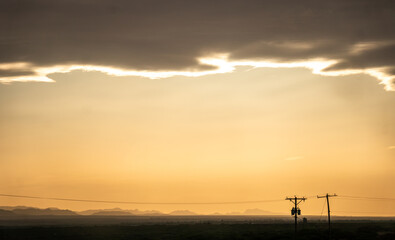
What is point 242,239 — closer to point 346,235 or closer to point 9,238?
point 346,235

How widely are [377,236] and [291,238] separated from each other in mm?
18146

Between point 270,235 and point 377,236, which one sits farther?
point 270,235

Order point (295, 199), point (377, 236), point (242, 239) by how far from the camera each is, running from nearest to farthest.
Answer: point (295, 199)
point (377, 236)
point (242, 239)

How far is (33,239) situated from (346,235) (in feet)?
244

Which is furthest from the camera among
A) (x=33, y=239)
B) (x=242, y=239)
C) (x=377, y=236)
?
(x=33, y=239)

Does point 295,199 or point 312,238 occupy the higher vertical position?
point 295,199

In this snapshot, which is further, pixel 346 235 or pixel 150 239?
pixel 150 239

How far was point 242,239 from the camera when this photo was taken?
111750 mm

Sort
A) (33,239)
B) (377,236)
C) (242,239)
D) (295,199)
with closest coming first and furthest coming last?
1. (295,199)
2. (377,236)
3. (242,239)
4. (33,239)

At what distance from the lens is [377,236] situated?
10400 cm

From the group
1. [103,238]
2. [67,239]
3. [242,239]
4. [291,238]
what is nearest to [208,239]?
[242,239]

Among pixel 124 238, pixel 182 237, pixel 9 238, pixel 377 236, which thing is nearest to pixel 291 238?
pixel 377 236

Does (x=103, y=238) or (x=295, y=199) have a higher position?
(x=295, y=199)

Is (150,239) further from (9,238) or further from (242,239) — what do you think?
(9,238)
